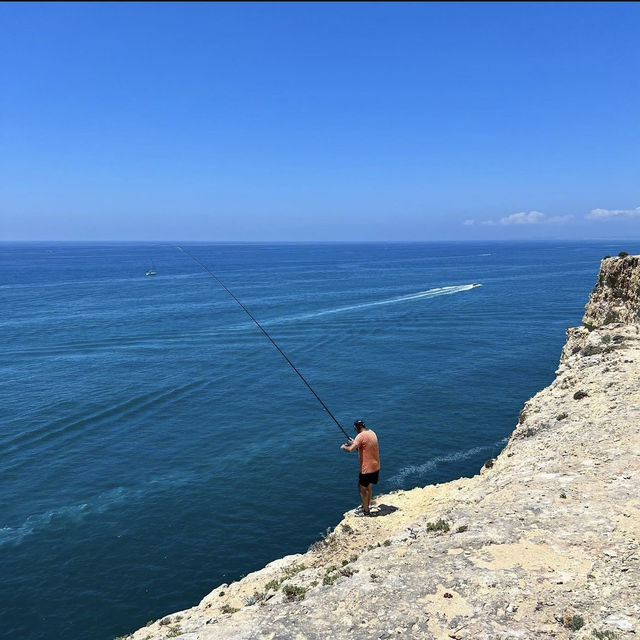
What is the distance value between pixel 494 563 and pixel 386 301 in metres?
67.0

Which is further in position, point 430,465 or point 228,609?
point 430,465

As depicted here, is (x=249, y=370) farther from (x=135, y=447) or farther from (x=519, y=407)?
(x=519, y=407)

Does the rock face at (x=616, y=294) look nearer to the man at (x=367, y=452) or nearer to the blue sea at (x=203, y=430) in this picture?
the blue sea at (x=203, y=430)

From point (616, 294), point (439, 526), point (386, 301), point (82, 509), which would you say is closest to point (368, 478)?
point (439, 526)

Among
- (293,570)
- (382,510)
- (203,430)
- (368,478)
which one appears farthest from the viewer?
(203,430)

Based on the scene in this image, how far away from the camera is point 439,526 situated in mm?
11422

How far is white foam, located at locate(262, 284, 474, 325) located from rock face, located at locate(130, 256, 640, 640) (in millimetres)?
46288

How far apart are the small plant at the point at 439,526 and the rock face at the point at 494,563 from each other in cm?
3

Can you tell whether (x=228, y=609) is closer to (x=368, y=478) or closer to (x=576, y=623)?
(x=368, y=478)

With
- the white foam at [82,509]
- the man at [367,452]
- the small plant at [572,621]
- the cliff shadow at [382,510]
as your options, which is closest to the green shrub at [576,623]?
the small plant at [572,621]

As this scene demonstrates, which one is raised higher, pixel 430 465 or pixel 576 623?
pixel 576 623

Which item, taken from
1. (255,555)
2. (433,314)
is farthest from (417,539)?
(433,314)

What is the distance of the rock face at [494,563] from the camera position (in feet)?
26.6

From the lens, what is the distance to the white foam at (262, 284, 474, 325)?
6214 centimetres
